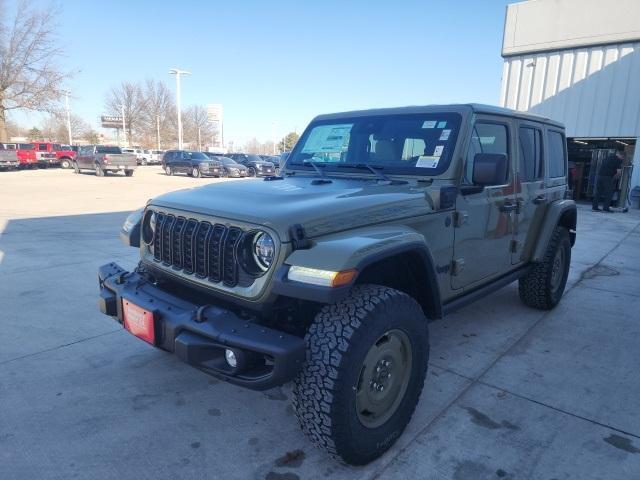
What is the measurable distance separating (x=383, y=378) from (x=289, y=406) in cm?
77

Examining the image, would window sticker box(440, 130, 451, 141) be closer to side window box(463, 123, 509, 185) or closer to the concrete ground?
side window box(463, 123, 509, 185)

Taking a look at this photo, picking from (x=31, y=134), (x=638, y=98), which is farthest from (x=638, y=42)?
(x=31, y=134)

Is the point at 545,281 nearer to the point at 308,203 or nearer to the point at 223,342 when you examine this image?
the point at 308,203

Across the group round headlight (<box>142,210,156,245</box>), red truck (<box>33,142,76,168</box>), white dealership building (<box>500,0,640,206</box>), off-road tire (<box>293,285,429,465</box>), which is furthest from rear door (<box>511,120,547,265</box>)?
red truck (<box>33,142,76,168</box>)

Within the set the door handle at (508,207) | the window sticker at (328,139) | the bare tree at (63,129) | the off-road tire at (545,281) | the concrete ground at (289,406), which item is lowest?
the concrete ground at (289,406)

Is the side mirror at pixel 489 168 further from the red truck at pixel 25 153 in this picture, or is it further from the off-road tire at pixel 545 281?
the red truck at pixel 25 153

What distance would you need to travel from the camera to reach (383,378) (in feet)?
7.74

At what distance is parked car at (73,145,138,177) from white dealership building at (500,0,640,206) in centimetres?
1952

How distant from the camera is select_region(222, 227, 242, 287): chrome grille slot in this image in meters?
2.26

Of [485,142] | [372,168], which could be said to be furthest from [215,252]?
[485,142]

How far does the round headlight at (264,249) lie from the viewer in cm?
216

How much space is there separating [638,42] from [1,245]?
16.0 meters

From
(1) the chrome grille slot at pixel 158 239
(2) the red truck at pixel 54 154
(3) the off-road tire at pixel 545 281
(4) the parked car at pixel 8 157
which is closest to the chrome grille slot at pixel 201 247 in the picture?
(1) the chrome grille slot at pixel 158 239

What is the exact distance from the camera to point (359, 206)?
2436mm
